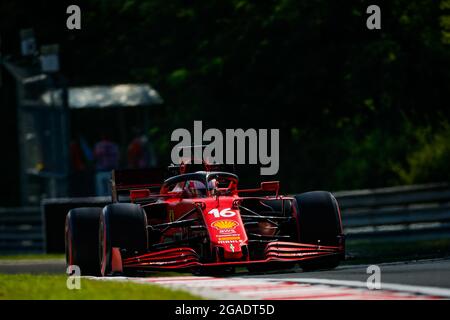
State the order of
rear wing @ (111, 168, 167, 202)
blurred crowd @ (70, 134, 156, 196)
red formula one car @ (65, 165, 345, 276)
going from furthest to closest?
1. blurred crowd @ (70, 134, 156, 196)
2. rear wing @ (111, 168, 167, 202)
3. red formula one car @ (65, 165, 345, 276)

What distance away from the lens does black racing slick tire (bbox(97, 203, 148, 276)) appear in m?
13.6

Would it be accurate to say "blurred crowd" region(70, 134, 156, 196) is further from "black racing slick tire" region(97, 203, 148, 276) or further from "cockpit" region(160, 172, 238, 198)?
"black racing slick tire" region(97, 203, 148, 276)

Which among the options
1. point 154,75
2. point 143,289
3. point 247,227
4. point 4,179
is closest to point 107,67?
point 154,75

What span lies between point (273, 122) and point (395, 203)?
24.5 feet

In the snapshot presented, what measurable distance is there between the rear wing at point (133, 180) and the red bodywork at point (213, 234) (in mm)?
1155

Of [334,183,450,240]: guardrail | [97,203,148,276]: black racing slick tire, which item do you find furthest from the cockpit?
[334,183,450,240]: guardrail

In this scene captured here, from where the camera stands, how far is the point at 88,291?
422 inches

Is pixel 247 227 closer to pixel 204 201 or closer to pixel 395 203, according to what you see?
pixel 204 201

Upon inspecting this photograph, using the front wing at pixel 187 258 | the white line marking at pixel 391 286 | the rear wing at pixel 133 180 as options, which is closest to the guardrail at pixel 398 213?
the rear wing at pixel 133 180

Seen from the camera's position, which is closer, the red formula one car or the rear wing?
the red formula one car

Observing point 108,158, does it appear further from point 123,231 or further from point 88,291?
point 88,291

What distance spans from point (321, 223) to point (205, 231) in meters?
1.24

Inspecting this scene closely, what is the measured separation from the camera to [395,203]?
22.9 m

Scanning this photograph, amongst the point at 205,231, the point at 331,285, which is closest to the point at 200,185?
the point at 205,231
